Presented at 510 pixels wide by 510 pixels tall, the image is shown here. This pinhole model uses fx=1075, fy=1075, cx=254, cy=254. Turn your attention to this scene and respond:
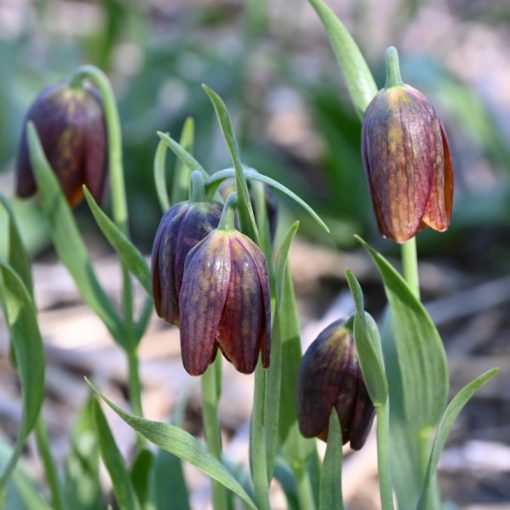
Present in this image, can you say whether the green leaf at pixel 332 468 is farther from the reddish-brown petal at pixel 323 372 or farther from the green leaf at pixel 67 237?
the green leaf at pixel 67 237

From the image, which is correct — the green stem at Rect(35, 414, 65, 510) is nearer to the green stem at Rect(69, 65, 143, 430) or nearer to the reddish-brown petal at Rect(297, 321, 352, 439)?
the green stem at Rect(69, 65, 143, 430)

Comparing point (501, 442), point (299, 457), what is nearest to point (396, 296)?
point (299, 457)

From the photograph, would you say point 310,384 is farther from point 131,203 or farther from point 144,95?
point 144,95

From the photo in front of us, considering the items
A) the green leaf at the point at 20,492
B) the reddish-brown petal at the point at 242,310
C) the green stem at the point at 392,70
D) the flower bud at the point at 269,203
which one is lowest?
the green leaf at the point at 20,492

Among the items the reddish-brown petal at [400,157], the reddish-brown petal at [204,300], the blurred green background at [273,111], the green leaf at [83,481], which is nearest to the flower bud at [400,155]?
the reddish-brown petal at [400,157]

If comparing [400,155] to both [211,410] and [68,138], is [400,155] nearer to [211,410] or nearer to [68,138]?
[211,410]

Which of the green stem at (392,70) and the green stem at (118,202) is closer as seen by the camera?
the green stem at (392,70)

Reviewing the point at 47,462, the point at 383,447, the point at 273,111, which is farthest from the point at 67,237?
the point at 273,111
